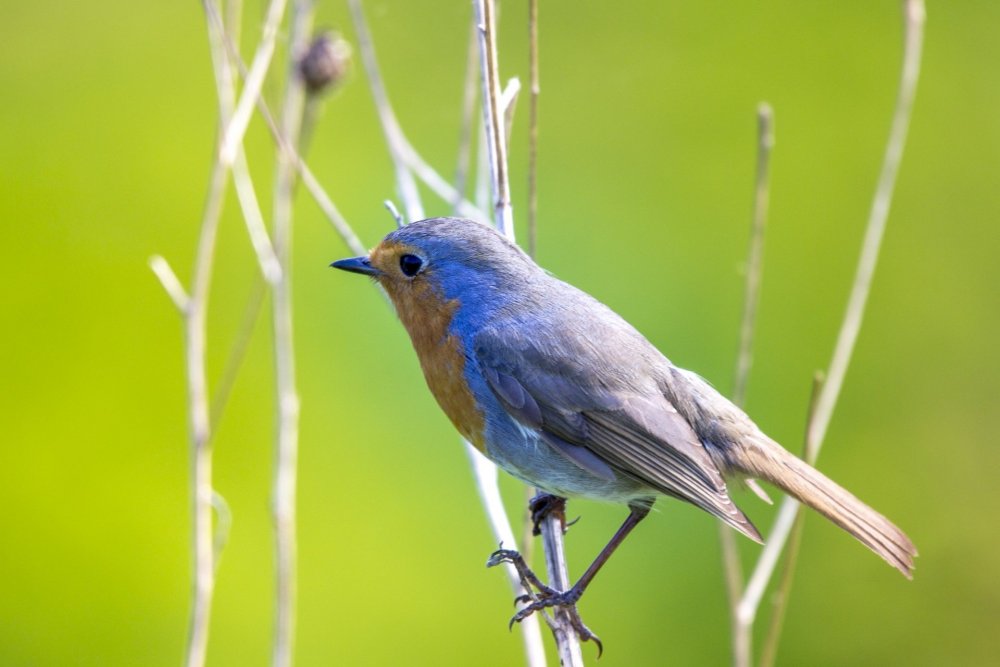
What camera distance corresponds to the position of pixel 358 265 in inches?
130

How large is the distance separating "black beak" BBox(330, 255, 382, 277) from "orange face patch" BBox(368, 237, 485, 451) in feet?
0.05

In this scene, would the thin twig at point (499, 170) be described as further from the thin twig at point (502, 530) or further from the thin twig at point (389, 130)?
the thin twig at point (389, 130)

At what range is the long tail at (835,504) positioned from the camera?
3055mm

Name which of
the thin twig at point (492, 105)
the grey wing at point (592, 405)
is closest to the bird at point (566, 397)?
the grey wing at point (592, 405)

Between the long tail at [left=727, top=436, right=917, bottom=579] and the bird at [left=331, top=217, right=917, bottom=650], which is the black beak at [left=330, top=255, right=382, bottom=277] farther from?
the long tail at [left=727, top=436, right=917, bottom=579]

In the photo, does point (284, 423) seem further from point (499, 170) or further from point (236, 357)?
point (499, 170)

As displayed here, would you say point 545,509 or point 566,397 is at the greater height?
point 566,397

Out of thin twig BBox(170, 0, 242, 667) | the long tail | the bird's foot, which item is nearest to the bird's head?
thin twig BBox(170, 0, 242, 667)

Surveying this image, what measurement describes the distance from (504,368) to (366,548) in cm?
159

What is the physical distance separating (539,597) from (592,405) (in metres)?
0.50

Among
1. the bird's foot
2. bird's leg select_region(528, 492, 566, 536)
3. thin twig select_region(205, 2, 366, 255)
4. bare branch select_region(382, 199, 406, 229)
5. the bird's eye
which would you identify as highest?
thin twig select_region(205, 2, 366, 255)

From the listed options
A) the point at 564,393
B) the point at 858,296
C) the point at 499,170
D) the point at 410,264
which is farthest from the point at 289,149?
the point at 858,296

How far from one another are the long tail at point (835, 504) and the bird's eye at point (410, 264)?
1.01 meters

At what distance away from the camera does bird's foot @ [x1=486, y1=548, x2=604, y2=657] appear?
2.97 metres
